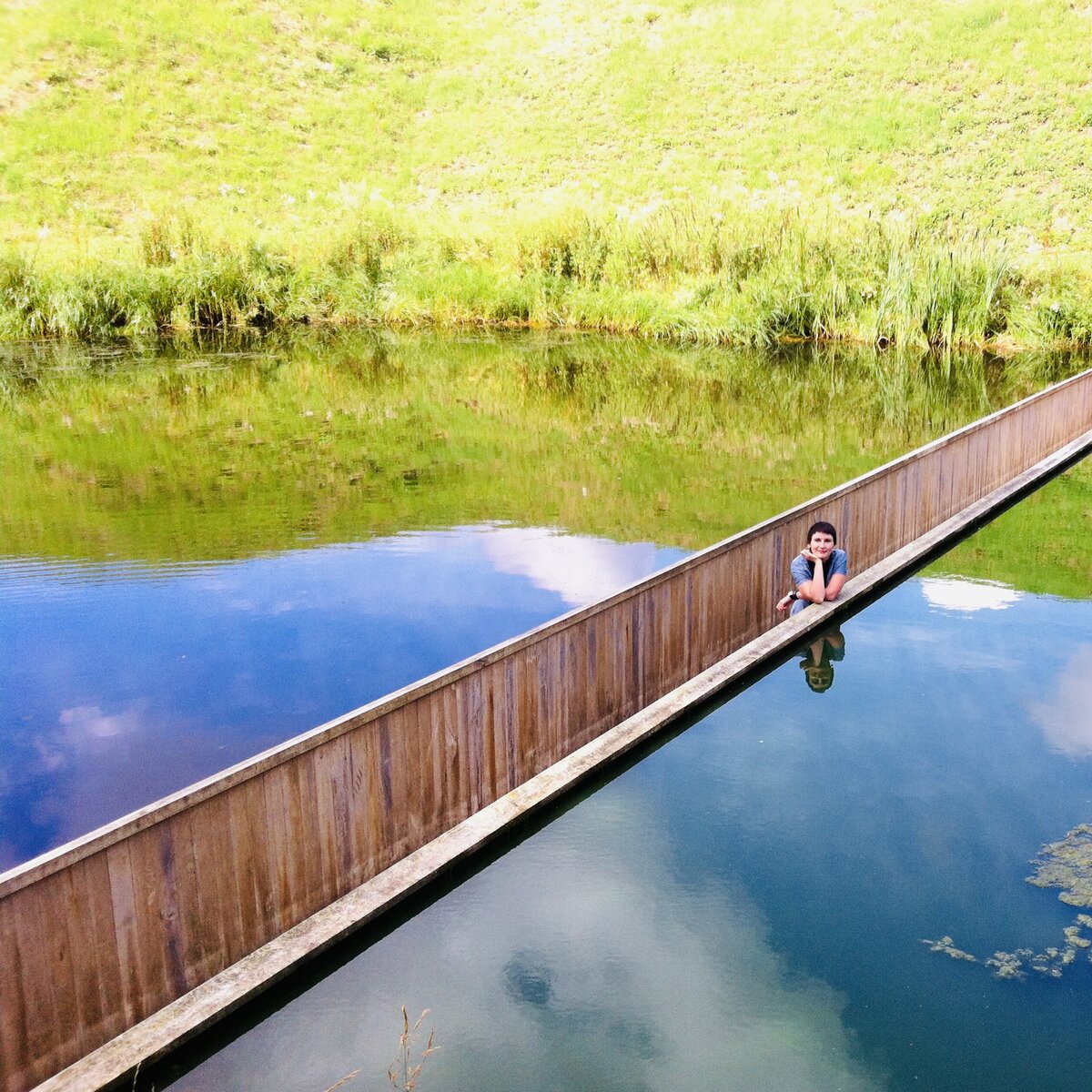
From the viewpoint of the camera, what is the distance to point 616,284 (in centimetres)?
2378

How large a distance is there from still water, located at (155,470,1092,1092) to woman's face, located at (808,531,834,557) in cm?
113

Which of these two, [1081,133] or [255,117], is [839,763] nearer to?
[1081,133]

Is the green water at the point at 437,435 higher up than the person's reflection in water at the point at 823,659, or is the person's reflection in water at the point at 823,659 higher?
the green water at the point at 437,435

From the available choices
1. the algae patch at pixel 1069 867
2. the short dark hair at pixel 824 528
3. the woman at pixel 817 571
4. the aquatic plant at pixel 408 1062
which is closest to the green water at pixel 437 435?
the woman at pixel 817 571

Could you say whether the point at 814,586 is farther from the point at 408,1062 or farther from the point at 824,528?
the point at 408,1062

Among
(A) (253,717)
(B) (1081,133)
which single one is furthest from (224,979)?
(B) (1081,133)

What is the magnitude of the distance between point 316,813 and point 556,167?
3587 centimetres

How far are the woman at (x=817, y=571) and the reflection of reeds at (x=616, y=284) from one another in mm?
12934

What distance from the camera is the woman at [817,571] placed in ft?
25.2

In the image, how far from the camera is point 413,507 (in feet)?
38.3

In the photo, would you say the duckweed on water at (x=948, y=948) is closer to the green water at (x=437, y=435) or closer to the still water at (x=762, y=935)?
the still water at (x=762, y=935)

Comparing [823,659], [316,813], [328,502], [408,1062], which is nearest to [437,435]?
[328,502]

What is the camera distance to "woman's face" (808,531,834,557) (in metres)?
7.63

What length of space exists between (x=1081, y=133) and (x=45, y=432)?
28565 millimetres
